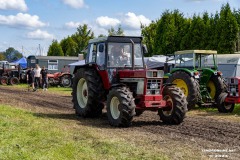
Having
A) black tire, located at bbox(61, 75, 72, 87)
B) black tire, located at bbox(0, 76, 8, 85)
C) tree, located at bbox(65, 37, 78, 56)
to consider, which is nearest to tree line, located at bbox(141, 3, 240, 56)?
black tire, located at bbox(61, 75, 72, 87)

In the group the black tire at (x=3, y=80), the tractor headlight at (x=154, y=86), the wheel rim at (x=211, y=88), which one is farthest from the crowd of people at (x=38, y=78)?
the tractor headlight at (x=154, y=86)

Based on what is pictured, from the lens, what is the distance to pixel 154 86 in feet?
34.1

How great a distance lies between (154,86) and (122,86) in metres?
0.82

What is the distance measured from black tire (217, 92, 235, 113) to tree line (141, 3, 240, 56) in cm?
1459

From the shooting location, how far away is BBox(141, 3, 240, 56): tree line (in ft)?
91.7

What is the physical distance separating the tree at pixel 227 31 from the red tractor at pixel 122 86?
691 inches

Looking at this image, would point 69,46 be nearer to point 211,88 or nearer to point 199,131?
point 211,88

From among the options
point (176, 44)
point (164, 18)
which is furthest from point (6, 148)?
point (164, 18)

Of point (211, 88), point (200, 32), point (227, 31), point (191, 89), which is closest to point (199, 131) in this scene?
point (191, 89)

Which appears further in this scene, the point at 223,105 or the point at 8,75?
the point at 8,75

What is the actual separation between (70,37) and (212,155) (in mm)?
57983

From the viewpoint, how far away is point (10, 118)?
10.7 m

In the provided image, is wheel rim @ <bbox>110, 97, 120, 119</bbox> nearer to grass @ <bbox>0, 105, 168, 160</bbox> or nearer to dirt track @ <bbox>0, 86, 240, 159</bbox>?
dirt track @ <bbox>0, 86, 240, 159</bbox>

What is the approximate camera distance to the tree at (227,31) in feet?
90.9
